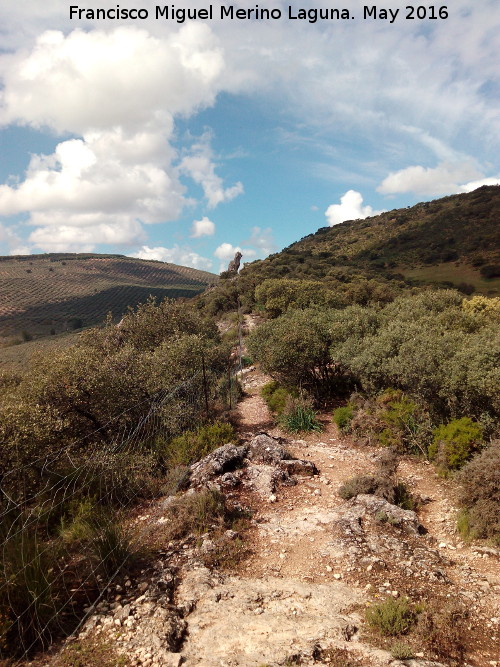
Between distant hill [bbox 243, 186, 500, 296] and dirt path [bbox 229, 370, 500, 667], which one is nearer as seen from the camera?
dirt path [bbox 229, 370, 500, 667]

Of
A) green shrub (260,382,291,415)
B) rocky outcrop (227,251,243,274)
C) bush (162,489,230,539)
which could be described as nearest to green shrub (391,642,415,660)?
bush (162,489,230,539)

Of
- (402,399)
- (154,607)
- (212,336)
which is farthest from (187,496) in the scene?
(212,336)

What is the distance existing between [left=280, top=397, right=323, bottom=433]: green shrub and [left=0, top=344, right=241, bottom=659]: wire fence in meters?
4.34

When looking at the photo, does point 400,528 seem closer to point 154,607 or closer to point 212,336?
point 154,607

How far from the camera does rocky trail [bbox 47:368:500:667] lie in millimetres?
5387

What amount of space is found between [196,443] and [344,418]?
6703mm

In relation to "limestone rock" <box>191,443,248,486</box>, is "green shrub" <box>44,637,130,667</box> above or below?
below

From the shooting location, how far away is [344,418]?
1600 cm

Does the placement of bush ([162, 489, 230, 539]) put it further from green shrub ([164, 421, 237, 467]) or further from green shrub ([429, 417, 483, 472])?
green shrub ([429, 417, 483, 472])

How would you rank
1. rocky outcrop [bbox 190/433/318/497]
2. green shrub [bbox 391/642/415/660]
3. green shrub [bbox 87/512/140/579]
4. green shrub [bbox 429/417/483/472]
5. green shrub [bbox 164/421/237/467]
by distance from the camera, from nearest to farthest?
1. green shrub [bbox 391/642/415/660]
2. green shrub [bbox 87/512/140/579]
3. rocky outcrop [bbox 190/433/318/497]
4. green shrub [bbox 429/417/483/472]
5. green shrub [bbox 164/421/237/467]

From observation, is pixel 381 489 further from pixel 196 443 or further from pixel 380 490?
pixel 196 443

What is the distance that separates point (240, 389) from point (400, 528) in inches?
602

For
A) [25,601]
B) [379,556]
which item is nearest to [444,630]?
[379,556]

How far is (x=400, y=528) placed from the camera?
8.71 m
